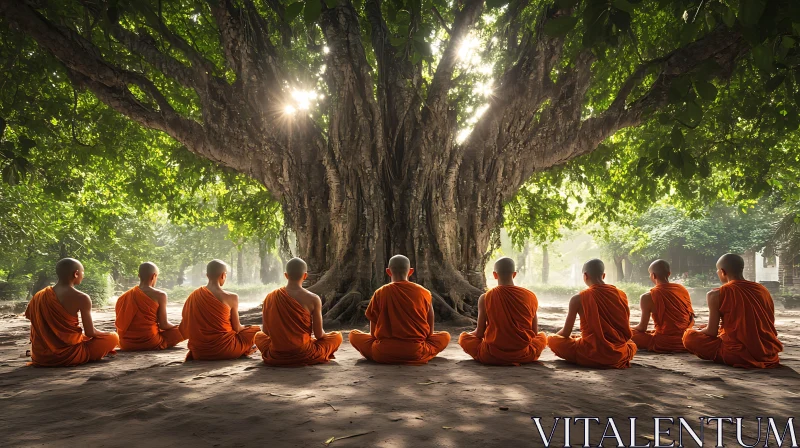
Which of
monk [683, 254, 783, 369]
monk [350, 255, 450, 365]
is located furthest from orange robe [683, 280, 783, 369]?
monk [350, 255, 450, 365]

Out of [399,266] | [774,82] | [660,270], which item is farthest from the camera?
[660,270]

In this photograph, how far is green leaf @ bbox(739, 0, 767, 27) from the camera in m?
2.48

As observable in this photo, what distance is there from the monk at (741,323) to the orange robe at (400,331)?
2739 mm

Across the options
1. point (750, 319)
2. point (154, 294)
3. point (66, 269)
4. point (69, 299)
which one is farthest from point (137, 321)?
point (750, 319)

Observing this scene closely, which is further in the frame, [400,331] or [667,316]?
[667,316]

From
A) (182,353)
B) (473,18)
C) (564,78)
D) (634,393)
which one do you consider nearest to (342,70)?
(473,18)

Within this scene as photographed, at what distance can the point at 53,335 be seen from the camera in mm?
5152

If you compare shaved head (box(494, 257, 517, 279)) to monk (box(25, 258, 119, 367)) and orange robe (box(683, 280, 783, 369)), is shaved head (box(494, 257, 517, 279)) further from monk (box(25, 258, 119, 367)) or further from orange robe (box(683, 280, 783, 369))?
monk (box(25, 258, 119, 367))

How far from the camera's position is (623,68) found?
10.1 m

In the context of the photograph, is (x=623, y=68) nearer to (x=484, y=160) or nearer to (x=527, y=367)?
(x=484, y=160)

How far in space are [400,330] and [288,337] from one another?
1.13 m

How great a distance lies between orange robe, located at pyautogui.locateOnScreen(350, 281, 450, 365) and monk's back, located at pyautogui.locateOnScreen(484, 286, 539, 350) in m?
0.55

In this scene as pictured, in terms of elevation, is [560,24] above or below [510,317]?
above

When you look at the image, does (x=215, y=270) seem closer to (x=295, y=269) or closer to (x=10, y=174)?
(x=295, y=269)
